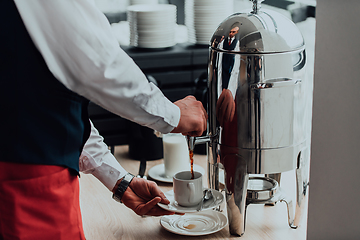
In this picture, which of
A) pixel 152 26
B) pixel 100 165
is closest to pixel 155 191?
pixel 100 165

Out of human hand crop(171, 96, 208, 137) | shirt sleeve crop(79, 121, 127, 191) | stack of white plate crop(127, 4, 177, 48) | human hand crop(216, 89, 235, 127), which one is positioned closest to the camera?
human hand crop(171, 96, 208, 137)

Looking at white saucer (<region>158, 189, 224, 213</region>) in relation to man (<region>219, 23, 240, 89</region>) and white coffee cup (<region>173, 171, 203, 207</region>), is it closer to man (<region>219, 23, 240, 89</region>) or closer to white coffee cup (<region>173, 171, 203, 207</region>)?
white coffee cup (<region>173, 171, 203, 207</region>)

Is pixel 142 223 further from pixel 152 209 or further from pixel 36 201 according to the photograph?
pixel 36 201

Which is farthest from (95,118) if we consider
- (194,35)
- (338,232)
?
(338,232)

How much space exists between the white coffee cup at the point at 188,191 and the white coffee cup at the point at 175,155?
1.14ft

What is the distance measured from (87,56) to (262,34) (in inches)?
15.3

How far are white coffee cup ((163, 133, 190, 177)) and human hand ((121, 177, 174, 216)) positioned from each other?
0.99ft

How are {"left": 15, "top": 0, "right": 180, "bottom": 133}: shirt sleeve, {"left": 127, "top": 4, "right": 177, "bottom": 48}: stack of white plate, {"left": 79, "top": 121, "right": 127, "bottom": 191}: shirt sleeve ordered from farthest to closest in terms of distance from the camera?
{"left": 127, "top": 4, "right": 177, "bottom": 48}: stack of white plate
{"left": 79, "top": 121, "right": 127, "bottom": 191}: shirt sleeve
{"left": 15, "top": 0, "right": 180, "bottom": 133}: shirt sleeve

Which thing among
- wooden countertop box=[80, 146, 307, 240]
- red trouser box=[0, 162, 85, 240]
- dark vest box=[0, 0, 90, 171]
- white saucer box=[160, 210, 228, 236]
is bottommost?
wooden countertop box=[80, 146, 307, 240]

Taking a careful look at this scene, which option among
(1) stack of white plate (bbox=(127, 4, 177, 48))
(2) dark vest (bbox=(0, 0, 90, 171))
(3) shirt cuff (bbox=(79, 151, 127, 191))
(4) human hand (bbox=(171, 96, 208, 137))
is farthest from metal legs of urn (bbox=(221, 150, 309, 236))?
(1) stack of white plate (bbox=(127, 4, 177, 48))

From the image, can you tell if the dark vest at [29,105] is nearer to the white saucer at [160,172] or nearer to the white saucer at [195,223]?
the white saucer at [195,223]

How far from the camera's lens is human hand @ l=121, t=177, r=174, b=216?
38.9 inches

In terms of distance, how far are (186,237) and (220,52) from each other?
42cm

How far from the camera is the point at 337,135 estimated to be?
72 cm
